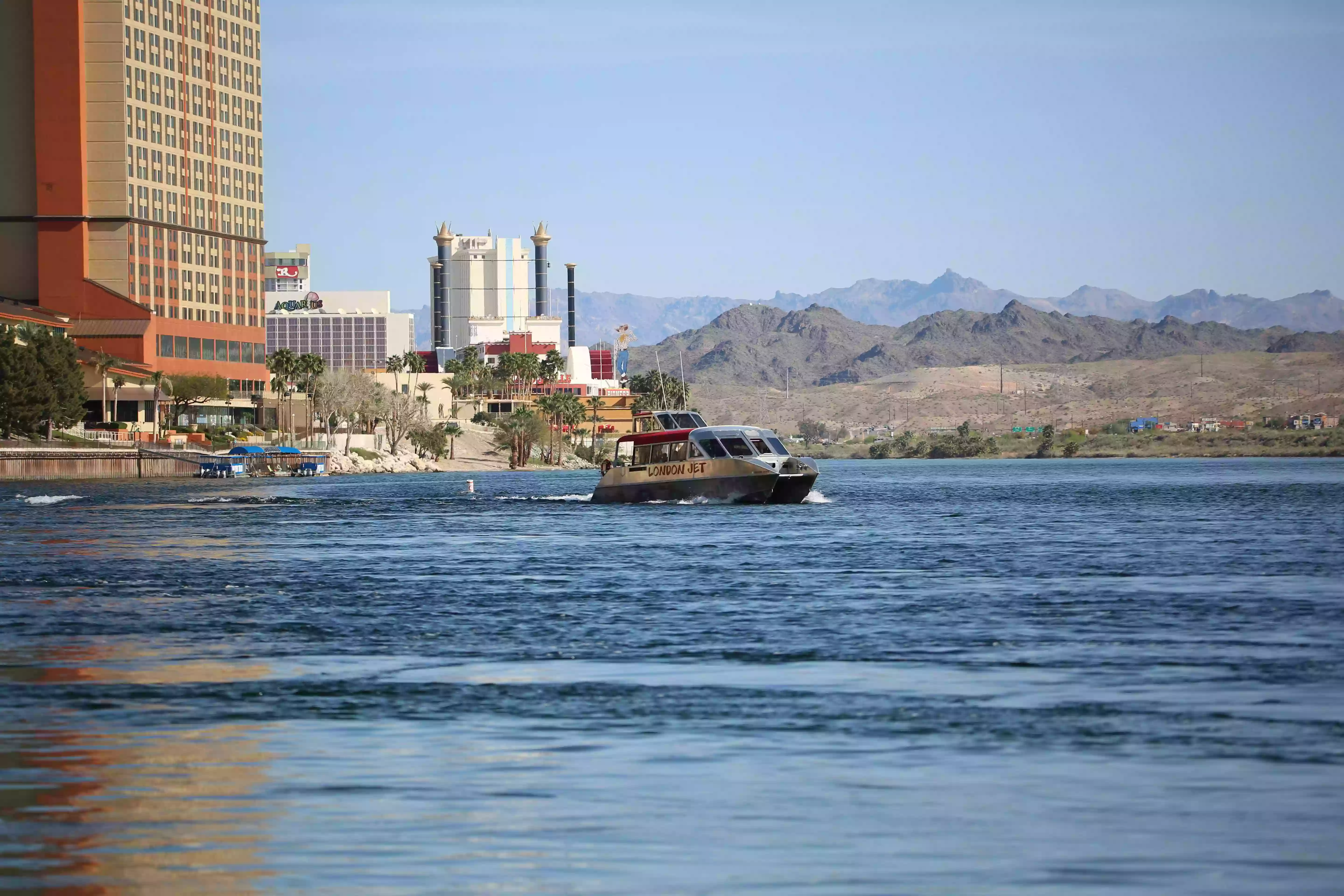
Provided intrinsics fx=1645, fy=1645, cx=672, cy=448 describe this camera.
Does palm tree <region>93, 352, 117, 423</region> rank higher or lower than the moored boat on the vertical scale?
higher

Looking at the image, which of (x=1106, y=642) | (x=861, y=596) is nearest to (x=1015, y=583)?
(x=861, y=596)

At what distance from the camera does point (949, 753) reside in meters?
17.4

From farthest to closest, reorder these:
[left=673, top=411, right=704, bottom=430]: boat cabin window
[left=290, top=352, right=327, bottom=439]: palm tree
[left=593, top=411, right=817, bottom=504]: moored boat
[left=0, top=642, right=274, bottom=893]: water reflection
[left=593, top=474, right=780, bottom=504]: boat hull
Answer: [left=290, top=352, right=327, bottom=439]: palm tree, [left=673, top=411, right=704, bottom=430]: boat cabin window, [left=593, top=474, right=780, bottom=504]: boat hull, [left=593, top=411, right=817, bottom=504]: moored boat, [left=0, top=642, right=274, bottom=893]: water reflection

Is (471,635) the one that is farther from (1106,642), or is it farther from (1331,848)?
(1331,848)

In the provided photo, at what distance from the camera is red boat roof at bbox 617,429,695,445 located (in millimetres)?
81062

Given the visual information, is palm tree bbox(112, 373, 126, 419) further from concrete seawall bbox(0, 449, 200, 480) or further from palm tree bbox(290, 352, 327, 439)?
palm tree bbox(290, 352, 327, 439)

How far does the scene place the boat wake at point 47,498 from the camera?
94375mm

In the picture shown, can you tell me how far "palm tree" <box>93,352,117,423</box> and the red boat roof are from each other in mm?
102119

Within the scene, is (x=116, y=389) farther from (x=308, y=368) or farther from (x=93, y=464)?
(x=93, y=464)

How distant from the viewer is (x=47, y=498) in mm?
98750

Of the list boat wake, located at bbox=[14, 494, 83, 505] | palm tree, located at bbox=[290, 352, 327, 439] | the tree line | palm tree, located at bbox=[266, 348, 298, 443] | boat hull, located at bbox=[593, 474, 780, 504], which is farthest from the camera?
palm tree, located at bbox=[290, 352, 327, 439]

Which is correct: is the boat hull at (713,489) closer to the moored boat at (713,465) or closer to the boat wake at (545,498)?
the moored boat at (713,465)

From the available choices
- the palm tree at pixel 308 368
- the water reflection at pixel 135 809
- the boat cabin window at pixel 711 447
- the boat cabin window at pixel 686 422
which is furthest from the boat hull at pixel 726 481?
the palm tree at pixel 308 368

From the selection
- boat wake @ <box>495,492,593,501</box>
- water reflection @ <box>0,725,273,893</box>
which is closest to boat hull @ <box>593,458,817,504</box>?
boat wake @ <box>495,492,593,501</box>
